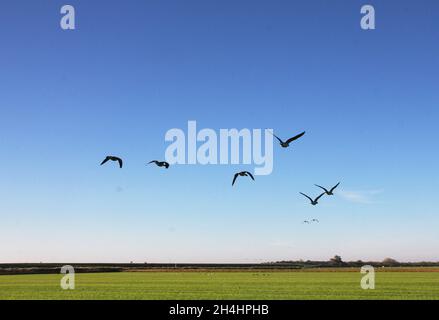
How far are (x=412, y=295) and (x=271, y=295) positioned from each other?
376 inches
